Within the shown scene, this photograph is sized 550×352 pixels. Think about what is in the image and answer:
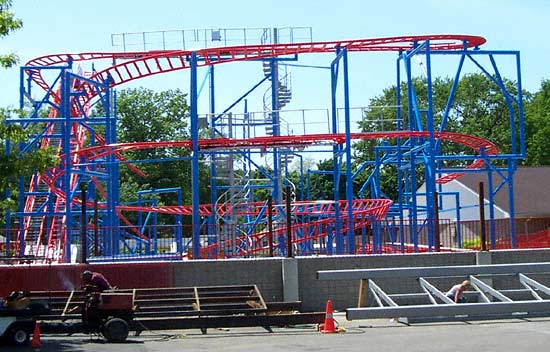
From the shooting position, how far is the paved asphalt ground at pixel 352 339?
15.3m

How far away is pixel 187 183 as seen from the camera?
65.8 m

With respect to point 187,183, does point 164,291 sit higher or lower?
lower

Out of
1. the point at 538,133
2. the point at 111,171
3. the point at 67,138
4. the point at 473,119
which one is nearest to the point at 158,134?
the point at 473,119

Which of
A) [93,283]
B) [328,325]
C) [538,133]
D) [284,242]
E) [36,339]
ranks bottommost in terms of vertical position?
[328,325]

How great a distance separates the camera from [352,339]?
16656 millimetres

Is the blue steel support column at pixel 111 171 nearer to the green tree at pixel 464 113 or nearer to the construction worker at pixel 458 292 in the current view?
the construction worker at pixel 458 292

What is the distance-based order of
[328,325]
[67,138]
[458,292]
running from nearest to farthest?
[328,325]
[458,292]
[67,138]

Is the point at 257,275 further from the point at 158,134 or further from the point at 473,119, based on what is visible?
the point at 473,119

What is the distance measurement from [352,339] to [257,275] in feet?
18.3

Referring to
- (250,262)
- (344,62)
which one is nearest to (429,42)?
(344,62)

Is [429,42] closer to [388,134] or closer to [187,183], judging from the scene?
[388,134]

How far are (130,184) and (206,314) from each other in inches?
1729

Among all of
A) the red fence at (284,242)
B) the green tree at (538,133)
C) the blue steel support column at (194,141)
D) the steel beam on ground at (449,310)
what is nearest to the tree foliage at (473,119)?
the green tree at (538,133)

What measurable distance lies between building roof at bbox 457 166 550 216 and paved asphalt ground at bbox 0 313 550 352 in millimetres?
28751
